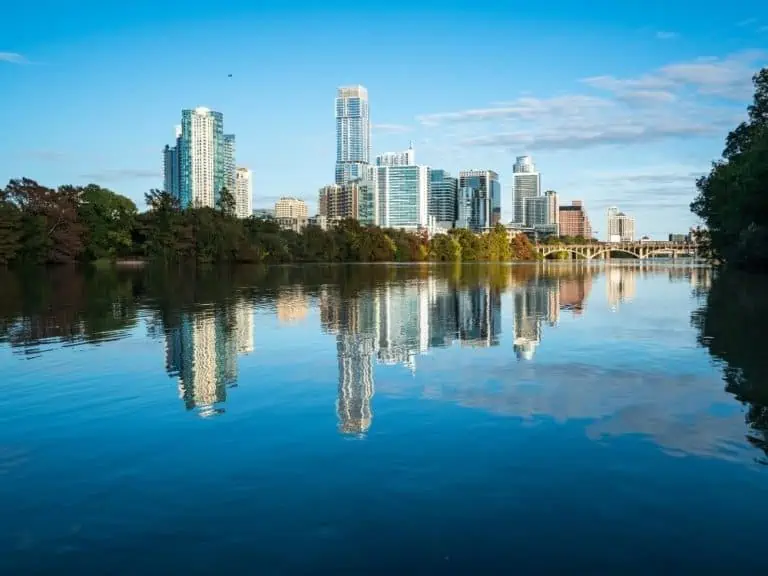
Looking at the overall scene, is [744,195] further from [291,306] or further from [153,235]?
[153,235]

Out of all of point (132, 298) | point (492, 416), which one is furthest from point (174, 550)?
point (132, 298)

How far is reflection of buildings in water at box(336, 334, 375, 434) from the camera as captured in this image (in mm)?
11234

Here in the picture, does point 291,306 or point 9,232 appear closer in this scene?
point 291,306

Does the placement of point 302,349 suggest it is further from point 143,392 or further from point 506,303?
point 506,303

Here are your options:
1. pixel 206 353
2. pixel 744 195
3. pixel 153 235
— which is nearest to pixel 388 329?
pixel 206 353

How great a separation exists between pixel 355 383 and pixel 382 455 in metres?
5.03

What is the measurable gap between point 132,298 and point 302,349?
21.5 m

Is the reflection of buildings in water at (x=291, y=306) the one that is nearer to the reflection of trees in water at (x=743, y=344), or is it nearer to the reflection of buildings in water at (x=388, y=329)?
the reflection of buildings in water at (x=388, y=329)

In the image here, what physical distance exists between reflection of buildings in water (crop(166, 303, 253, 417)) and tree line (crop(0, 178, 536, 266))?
74.6 meters

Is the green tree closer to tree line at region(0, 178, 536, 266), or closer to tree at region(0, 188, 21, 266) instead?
tree line at region(0, 178, 536, 266)

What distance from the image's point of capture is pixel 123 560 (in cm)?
637

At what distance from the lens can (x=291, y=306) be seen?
33094mm

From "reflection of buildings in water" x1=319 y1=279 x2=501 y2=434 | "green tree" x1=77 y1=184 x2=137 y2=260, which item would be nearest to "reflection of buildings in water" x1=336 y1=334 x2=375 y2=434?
"reflection of buildings in water" x1=319 y1=279 x2=501 y2=434

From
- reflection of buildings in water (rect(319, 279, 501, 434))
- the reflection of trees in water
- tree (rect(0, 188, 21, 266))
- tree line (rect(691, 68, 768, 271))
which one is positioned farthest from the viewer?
tree (rect(0, 188, 21, 266))
